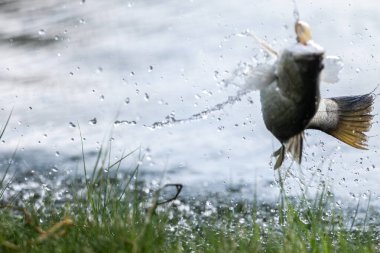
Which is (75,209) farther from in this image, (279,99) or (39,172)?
(39,172)

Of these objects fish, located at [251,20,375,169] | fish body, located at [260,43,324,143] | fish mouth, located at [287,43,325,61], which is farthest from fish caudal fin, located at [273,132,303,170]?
fish mouth, located at [287,43,325,61]

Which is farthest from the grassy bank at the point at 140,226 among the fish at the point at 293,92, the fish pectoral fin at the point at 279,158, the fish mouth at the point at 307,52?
the fish mouth at the point at 307,52

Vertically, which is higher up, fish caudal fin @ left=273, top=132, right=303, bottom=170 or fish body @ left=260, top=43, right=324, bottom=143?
fish body @ left=260, top=43, right=324, bottom=143

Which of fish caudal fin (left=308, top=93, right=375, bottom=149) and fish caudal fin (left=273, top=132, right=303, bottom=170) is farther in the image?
fish caudal fin (left=308, top=93, right=375, bottom=149)

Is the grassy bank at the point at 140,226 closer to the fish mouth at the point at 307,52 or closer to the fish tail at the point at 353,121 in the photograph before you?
the fish tail at the point at 353,121

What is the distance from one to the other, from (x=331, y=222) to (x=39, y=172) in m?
3.33

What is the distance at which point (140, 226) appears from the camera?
133 inches

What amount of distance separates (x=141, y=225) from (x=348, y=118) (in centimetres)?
153

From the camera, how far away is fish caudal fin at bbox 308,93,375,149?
174 inches

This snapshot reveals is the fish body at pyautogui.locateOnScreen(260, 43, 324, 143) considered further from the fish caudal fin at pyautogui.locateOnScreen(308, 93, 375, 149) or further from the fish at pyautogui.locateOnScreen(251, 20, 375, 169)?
the fish caudal fin at pyautogui.locateOnScreen(308, 93, 375, 149)

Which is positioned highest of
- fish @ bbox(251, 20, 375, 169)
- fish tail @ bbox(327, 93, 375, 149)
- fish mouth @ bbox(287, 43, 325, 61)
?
fish mouth @ bbox(287, 43, 325, 61)

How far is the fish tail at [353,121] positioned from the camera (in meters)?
4.45

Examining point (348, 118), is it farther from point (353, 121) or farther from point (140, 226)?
point (140, 226)

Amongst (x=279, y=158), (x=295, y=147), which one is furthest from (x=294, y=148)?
(x=279, y=158)
